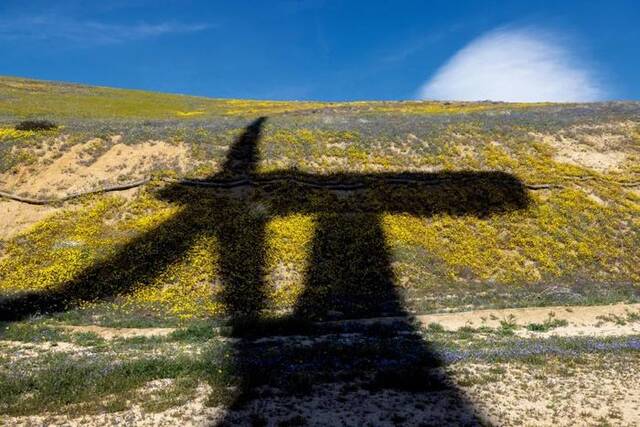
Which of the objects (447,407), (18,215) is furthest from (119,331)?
(18,215)

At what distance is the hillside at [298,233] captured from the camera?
21.5 m

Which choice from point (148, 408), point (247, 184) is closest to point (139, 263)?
point (247, 184)

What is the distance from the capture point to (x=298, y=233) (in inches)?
1209

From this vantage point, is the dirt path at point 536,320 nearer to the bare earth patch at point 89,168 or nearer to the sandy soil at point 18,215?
the sandy soil at point 18,215

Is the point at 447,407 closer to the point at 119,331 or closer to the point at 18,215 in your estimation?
the point at 119,331

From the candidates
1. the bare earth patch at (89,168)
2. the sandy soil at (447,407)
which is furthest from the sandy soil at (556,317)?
the bare earth patch at (89,168)

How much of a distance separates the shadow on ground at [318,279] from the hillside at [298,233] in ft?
0.47

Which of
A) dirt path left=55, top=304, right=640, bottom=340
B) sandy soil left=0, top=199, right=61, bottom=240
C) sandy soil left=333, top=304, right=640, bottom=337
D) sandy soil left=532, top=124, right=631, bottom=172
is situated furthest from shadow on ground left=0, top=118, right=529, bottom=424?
sandy soil left=532, top=124, right=631, bottom=172

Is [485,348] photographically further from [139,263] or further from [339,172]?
[339,172]

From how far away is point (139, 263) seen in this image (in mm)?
27609

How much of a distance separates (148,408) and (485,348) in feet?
34.6

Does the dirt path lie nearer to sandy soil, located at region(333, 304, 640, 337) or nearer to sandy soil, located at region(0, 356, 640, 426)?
sandy soil, located at region(333, 304, 640, 337)

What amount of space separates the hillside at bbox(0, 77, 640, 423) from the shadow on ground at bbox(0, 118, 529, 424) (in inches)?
5.6

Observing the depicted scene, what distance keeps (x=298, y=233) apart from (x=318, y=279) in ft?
13.4
